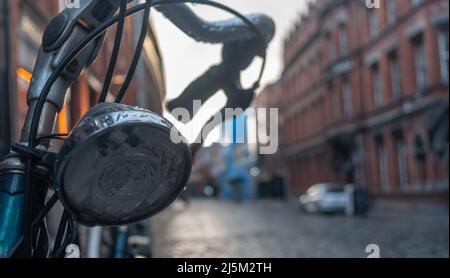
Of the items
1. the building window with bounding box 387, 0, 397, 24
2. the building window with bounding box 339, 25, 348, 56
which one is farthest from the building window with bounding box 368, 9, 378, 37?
the building window with bounding box 339, 25, 348, 56

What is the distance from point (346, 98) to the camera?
32719 mm

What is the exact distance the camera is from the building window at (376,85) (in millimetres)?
27694

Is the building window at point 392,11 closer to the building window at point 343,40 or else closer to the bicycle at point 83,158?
the building window at point 343,40

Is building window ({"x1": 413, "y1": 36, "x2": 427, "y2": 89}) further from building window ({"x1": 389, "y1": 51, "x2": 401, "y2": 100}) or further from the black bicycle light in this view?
the black bicycle light

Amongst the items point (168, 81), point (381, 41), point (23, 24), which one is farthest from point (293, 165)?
point (168, 81)

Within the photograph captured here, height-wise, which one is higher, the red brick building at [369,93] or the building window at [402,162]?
the red brick building at [369,93]

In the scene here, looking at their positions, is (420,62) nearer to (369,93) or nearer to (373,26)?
(373,26)

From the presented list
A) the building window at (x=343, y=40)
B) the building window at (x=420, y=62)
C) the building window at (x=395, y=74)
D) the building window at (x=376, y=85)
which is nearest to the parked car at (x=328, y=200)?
the building window at (x=395, y=74)

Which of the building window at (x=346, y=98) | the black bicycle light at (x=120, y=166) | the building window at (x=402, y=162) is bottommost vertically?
the black bicycle light at (x=120, y=166)

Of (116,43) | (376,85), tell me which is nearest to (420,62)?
(376,85)

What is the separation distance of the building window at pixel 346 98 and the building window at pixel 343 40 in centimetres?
156

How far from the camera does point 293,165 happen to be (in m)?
47.7
